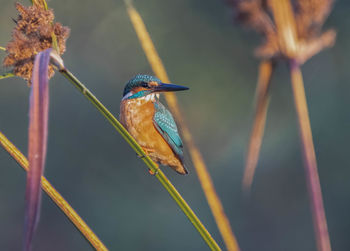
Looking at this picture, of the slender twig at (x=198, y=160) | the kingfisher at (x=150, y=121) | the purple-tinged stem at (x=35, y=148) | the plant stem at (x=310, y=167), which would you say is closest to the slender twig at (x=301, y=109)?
the plant stem at (x=310, y=167)

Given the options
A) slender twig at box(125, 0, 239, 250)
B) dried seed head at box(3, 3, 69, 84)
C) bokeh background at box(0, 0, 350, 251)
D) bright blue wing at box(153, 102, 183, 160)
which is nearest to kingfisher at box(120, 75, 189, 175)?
bright blue wing at box(153, 102, 183, 160)

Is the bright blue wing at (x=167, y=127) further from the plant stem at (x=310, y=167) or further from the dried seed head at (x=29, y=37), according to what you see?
Result: the dried seed head at (x=29, y=37)

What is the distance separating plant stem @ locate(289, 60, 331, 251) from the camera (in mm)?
1728

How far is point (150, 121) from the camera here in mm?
2643

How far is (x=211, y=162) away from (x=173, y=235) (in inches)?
51.7

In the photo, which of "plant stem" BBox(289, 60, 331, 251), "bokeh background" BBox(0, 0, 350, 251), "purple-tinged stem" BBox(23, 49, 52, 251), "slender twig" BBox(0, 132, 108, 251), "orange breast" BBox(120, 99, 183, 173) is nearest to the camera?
"purple-tinged stem" BBox(23, 49, 52, 251)

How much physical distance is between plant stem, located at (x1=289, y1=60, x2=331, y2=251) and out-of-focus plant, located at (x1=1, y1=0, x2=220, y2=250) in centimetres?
55

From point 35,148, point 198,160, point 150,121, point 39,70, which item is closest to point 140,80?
point 150,121

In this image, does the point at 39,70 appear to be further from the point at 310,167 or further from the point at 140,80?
the point at 140,80

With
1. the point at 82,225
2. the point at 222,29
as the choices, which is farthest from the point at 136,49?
the point at 82,225

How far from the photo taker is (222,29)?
26.9 ft

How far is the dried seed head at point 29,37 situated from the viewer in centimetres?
135

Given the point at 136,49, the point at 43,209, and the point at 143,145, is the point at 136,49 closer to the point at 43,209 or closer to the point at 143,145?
the point at 43,209

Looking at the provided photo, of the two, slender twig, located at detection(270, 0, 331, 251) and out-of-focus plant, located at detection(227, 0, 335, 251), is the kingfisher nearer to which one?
out-of-focus plant, located at detection(227, 0, 335, 251)
